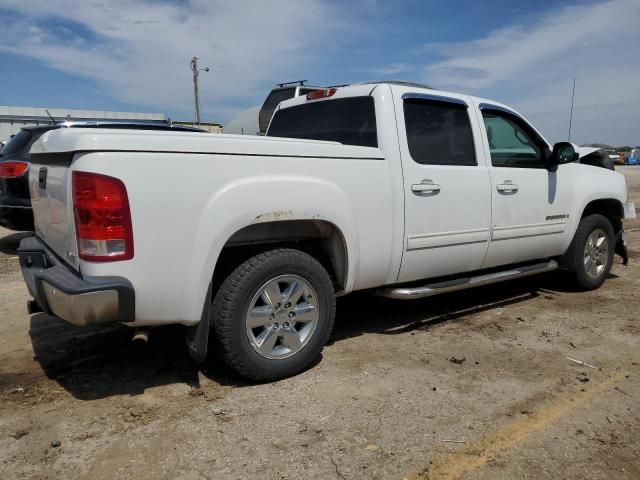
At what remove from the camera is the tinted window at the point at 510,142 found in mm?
4703

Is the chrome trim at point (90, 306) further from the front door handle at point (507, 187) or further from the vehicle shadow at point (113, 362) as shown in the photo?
the front door handle at point (507, 187)

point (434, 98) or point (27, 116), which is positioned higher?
point (27, 116)

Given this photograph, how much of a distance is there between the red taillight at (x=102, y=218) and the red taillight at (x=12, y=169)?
192 inches

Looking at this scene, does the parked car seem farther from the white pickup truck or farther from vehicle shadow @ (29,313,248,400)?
the white pickup truck

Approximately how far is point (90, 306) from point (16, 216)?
4.92 m

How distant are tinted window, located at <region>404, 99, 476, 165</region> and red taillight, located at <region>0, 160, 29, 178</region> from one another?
16.9ft

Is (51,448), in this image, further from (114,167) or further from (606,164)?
(606,164)

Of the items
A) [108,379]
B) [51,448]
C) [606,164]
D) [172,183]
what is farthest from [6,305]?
[606,164]

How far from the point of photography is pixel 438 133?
4.27 m

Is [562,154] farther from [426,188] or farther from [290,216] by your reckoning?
[290,216]

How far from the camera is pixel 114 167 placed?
2672 mm

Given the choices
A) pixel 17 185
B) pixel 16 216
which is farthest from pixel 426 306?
pixel 17 185

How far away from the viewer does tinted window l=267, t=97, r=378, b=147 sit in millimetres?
4039

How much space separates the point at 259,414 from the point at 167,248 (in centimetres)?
103
